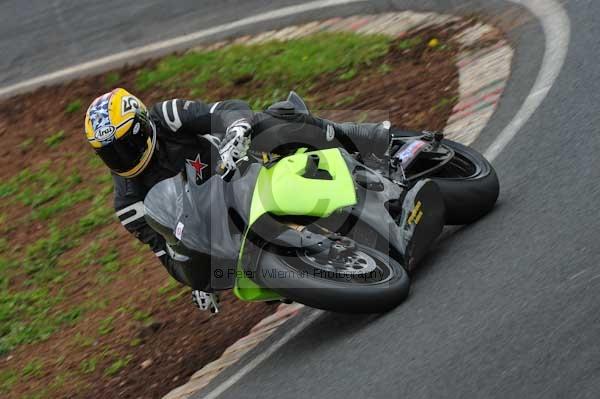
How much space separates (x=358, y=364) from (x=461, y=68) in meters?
4.22

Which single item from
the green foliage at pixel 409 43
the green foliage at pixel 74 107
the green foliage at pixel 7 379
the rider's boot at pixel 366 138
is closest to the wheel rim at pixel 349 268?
the rider's boot at pixel 366 138

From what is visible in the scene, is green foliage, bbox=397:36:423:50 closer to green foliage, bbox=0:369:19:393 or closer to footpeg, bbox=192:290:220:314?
footpeg, bbox=192:290:220:314

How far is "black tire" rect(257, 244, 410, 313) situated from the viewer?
5098 millimetres

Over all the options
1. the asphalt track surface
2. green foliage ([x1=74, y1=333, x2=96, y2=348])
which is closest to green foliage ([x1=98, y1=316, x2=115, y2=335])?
green foliage ([x1=74, y1=333, x2=96, y2=348])

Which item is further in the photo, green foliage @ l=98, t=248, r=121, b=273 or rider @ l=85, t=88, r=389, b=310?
green foliage @ l=98, t=248, r=121, b=273

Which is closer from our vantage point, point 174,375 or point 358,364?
point 358,364

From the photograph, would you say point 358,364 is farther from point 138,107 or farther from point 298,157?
point 138,107

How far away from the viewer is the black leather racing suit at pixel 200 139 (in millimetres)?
5781

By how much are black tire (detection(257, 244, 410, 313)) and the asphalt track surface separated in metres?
0.17

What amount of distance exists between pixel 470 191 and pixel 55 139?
665 cm

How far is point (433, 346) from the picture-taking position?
4.87 metres

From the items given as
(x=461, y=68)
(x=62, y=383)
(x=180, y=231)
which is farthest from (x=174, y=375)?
(x=461, y=68)

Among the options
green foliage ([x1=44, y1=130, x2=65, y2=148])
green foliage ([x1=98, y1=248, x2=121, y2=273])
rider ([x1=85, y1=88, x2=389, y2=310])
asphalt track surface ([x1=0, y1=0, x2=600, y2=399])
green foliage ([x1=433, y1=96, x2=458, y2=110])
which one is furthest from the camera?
green foliage ([x1=44, y1=130, x2=65, y2=148])

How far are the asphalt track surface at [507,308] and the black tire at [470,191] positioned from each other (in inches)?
3.2
